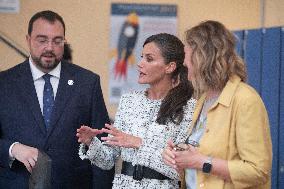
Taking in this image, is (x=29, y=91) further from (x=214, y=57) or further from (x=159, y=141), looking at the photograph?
(x=214, y=57)

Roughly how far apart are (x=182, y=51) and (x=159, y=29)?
8.15 feet

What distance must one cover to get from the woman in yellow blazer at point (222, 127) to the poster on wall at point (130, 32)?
2.77 meters

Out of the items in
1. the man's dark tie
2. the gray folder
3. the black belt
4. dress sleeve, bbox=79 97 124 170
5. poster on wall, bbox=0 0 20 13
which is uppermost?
poster on wall, bbox=0 0 20 13

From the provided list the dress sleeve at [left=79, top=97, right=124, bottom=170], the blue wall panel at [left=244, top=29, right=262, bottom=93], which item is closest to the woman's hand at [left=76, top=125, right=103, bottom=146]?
the dress sleeve at [left=79, top=97, right=124, bottom=170]

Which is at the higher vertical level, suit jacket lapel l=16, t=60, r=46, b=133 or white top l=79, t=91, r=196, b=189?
suit jacket lapel l=16, t=60, r=46, b=133

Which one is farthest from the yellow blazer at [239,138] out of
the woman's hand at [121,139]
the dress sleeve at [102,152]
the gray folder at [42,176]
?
the gray folder at [42,176]

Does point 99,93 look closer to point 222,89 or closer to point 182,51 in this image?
point 182,51

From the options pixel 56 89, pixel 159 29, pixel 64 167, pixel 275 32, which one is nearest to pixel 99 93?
pixel 56 89

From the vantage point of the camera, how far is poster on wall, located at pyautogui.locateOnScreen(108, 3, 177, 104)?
16.4ft

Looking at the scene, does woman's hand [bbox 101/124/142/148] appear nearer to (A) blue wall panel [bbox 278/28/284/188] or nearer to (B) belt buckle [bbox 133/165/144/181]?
(B) belt buckle [bbox 133/165/144/181]

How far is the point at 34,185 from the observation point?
1797mm

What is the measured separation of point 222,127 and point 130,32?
9.81ft

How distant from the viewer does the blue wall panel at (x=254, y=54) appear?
3627 mm

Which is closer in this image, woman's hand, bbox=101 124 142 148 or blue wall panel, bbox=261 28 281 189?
woman's hand, bbox=101 124 142 148
